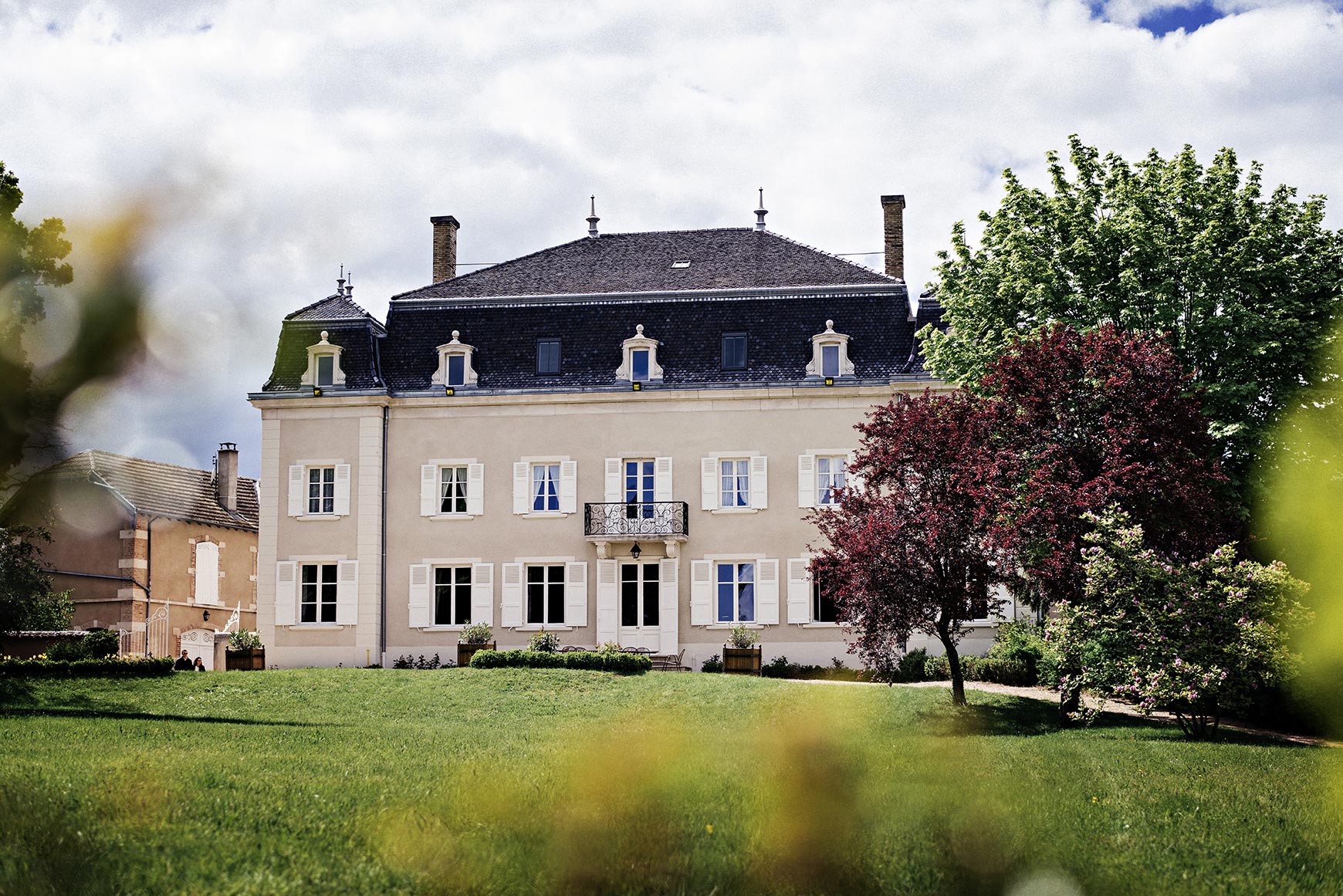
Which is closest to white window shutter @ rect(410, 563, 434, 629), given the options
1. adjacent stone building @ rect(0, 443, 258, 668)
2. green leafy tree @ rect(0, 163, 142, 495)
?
adjacent stone building @ rect(0, 443, 258, 668)

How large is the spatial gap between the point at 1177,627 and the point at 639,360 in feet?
72.4

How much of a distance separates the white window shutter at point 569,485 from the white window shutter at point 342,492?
6409 mm

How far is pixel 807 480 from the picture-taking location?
3841 cm

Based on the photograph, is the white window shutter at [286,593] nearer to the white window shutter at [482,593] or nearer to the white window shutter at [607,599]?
the white window shutter at [482,593]

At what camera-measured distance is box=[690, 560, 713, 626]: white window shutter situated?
1503 inches

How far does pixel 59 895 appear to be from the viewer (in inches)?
206

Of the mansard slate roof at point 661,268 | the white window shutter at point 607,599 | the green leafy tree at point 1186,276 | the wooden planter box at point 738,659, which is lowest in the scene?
the wooden planter box at point 738,659

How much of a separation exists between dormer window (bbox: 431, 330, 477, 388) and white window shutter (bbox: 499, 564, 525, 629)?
5709mm

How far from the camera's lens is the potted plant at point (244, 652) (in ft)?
116

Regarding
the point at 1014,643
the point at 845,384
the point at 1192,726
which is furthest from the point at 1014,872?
the point at 845,384

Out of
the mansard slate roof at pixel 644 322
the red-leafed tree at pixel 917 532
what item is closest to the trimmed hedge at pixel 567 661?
the red-leafed tree at pixel 917 532

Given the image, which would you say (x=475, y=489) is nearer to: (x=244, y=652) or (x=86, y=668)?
(x=244, y=652)

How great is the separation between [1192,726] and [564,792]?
1543 centimetres

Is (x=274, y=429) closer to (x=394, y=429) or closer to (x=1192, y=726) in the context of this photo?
(x=394, y=429)
